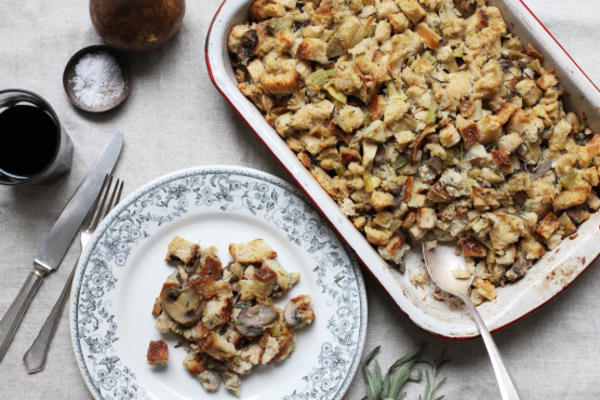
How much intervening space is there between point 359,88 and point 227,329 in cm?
109

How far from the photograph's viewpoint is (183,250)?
6.98ft

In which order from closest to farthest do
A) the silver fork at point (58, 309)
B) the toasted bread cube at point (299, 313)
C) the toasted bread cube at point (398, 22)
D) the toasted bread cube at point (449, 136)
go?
1. the toasted bread cube at point (449, 136)
2. the toasted bread cube at point (398, 22)
3. the toasted bread cube at point (299, 313)
4. the silver fork at point (58, 309)

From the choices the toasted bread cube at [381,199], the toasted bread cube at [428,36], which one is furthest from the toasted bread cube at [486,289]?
the toasted bread cube at [428,36]

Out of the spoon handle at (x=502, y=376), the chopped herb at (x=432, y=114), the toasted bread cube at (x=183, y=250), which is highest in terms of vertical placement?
the chopped herb at (x=432, y=114)

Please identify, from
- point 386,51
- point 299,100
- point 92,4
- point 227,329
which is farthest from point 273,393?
point 92,4

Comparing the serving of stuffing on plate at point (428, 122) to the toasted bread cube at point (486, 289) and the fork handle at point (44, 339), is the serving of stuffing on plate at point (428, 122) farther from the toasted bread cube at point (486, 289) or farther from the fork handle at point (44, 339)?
the fork handle at point (44, 339)

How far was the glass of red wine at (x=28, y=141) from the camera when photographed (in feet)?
6.73

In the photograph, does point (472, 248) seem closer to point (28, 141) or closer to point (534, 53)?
point (534, 53)

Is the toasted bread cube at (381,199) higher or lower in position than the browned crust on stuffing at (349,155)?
lower

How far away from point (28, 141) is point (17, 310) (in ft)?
2.44

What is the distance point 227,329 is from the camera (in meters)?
2.12

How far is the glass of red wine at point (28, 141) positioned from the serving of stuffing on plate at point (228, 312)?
601 millimetres

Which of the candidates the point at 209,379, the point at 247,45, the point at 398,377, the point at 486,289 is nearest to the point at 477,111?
the point at 486,289

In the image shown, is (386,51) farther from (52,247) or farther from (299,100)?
(52,247)
